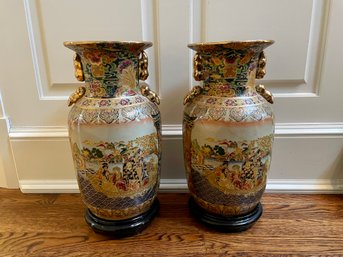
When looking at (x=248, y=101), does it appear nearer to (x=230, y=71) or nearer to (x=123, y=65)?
(x=230, y=71)

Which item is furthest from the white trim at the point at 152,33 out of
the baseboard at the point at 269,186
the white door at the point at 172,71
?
the baseboard at the point at 269,186

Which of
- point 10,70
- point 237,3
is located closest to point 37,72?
point 10,70

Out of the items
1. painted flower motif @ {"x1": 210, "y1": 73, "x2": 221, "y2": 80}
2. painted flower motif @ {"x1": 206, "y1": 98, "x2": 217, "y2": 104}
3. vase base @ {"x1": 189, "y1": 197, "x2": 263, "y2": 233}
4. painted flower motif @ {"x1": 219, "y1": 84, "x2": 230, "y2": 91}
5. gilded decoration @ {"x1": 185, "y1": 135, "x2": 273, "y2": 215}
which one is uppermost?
painted flower motif @ {"x1": 210, "y1": 73, "x2": 221, "y2": 80}

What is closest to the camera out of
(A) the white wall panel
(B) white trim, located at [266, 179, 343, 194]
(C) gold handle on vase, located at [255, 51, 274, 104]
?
(C) gold handle on vase, located at [255, 51, 274, 104]

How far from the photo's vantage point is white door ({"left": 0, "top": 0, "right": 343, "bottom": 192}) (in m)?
0.87

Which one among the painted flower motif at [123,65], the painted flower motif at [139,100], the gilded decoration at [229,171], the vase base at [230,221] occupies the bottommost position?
the vase base at [230,221]

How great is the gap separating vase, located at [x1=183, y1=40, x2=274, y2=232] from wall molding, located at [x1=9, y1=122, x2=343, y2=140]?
0.65ft

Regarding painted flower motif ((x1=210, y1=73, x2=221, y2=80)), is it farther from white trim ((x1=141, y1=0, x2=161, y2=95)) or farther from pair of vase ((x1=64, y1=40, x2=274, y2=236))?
white trim ((x1=141, y1=0, x2=161, y2=95))

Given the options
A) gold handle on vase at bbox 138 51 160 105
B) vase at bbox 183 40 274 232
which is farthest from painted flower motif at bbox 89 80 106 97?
vase at bbox 183 40 274 232

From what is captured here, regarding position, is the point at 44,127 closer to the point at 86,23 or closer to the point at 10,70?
the point at 10,70

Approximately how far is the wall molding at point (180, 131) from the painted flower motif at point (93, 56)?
0.39 m

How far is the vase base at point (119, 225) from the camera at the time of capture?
0.78 meters

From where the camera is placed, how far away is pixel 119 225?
78cm

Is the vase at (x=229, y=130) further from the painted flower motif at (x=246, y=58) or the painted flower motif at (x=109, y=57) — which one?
the painted flower motif at (x=109, y=57)
